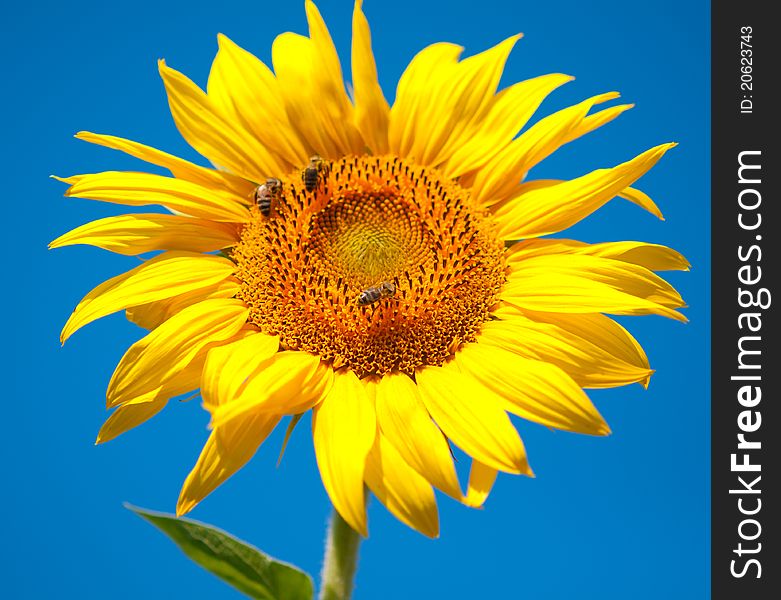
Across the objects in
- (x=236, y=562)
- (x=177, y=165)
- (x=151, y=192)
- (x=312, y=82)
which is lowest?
(x=236, y=562)

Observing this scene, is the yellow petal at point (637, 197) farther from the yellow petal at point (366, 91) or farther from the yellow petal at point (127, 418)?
the yellow petal at point (127, 418)

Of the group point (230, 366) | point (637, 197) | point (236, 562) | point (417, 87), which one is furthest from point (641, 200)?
point (236, 562)

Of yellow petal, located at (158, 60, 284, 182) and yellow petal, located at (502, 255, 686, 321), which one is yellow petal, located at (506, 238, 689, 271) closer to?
yellow petal, located at (502, 255, 686, 321)

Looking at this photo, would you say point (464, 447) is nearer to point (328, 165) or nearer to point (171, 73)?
point (328, 165)

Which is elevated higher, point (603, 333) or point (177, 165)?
point (177, 165)

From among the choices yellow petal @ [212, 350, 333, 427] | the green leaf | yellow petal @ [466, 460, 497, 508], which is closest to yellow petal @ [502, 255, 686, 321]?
yellow petal @ [466, 460, 497, 508]

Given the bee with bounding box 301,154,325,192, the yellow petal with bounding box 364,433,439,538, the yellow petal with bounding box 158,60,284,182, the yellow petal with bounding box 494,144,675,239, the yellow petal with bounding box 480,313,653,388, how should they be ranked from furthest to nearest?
the bee with bounding box 301,154,325,192 < the yellow petal with bounding box 158,60,284,182 < the yellow petal with bounding box 494,144,675,239 < the yellow petal with bounding box 480,313,653,388 < the yellow petal with bounding box 364,433,439,538

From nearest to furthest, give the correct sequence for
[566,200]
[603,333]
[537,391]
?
[537,391], [603,333], [566,200]

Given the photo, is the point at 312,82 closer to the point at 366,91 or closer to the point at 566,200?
the point at 366,91
